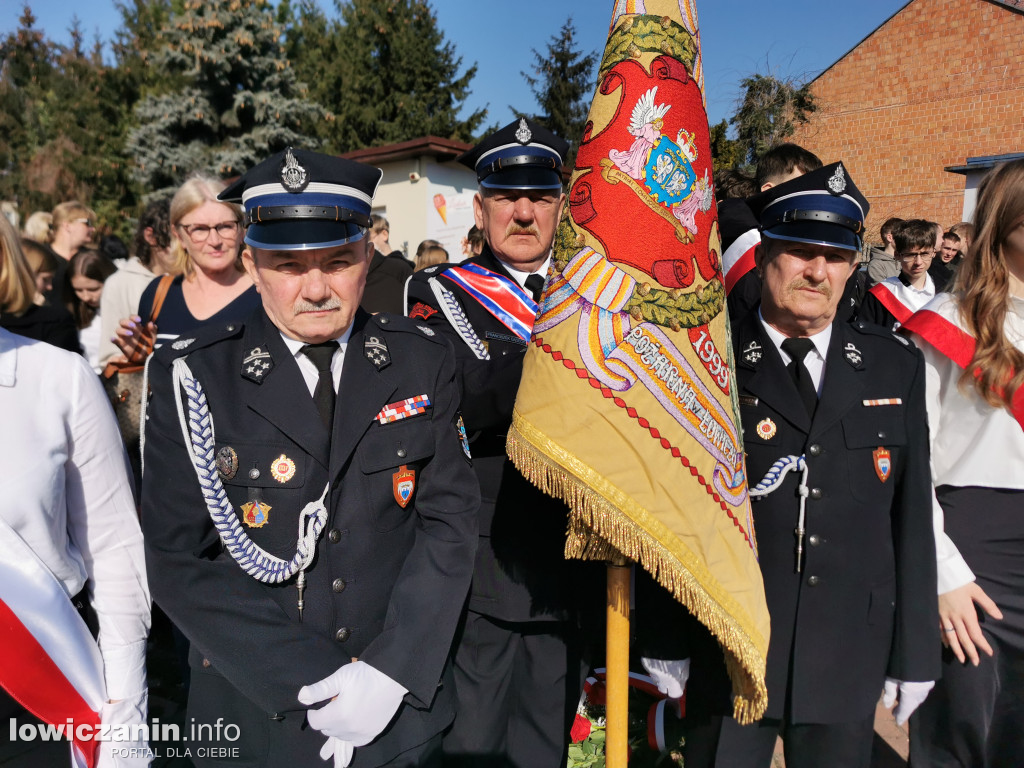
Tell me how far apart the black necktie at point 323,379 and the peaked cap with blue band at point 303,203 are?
0.29 meters

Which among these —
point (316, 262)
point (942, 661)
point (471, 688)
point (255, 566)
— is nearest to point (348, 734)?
point (255, 566)

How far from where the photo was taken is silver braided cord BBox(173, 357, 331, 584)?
173 centimetres

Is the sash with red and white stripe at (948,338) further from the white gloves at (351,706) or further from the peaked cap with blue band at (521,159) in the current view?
the white gloves at (351,706)

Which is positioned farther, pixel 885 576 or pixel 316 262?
pixel 885 576

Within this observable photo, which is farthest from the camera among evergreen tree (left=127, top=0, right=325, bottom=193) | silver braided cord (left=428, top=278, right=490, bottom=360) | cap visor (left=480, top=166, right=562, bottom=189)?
evergreen tree (left=127, top=0, right=325, bottom=193)

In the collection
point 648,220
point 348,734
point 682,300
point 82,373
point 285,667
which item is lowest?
point 348,734

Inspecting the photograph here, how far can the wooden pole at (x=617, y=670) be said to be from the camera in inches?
69.5

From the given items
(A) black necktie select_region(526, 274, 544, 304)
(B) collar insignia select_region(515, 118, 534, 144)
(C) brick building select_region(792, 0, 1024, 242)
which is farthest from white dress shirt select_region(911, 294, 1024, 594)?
(C) brick building select_region(792, 0, 1024, 242)

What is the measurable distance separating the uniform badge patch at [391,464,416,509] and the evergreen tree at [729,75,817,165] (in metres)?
6.70

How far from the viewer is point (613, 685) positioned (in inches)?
69.5

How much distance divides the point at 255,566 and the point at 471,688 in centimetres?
106

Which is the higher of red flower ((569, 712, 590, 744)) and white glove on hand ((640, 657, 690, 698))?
white glove on hand ((640, 657, 690, 698))

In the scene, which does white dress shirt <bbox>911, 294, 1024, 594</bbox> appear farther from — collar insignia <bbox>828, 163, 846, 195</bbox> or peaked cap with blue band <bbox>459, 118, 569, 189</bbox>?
peaked cap with blue band <bbox>459, 118, 569, 189</bbox>

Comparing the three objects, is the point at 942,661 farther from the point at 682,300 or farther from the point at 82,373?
the point at 82,373
